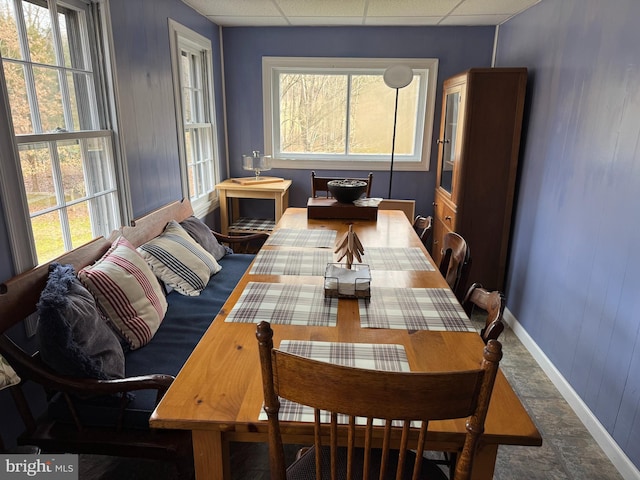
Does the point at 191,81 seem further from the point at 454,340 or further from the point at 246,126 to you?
the point at 454,340

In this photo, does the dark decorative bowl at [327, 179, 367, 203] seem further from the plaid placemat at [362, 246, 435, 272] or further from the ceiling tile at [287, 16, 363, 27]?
the ceiling tile at [287, 16, 363, 27]

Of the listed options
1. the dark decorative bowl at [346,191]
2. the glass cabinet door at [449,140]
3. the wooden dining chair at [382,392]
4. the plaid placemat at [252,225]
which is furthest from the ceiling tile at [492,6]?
the wooden dining chair at [382,392]

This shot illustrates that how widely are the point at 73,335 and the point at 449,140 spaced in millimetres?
3218

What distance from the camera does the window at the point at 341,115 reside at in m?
4.18

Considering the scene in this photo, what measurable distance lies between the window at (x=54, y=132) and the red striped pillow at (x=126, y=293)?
0.86 ft

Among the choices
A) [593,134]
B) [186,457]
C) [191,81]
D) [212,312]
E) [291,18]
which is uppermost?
[291,18]

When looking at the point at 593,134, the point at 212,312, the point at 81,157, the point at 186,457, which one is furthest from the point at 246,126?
the point at 186,457

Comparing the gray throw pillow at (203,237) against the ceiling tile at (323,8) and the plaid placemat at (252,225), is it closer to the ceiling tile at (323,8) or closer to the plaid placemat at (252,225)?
the plaid placemat at (252,225)

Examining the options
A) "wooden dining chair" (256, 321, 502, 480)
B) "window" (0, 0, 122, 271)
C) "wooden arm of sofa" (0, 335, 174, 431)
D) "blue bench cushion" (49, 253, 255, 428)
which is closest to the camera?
"wooden dining chair" (256, 321, 502, 480)

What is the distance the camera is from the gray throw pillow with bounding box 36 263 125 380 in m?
1.36

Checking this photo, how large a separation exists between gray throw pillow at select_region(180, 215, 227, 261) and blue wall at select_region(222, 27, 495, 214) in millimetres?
1672

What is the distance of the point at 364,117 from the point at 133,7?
2495 millimetres

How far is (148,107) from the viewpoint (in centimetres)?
263

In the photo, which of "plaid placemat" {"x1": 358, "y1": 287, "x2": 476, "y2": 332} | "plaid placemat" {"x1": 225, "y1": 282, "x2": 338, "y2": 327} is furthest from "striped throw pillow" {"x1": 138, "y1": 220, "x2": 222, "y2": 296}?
"plaid placemat" {"x1": 358, "y1": 287, "x2": 476, "y2": 332}
